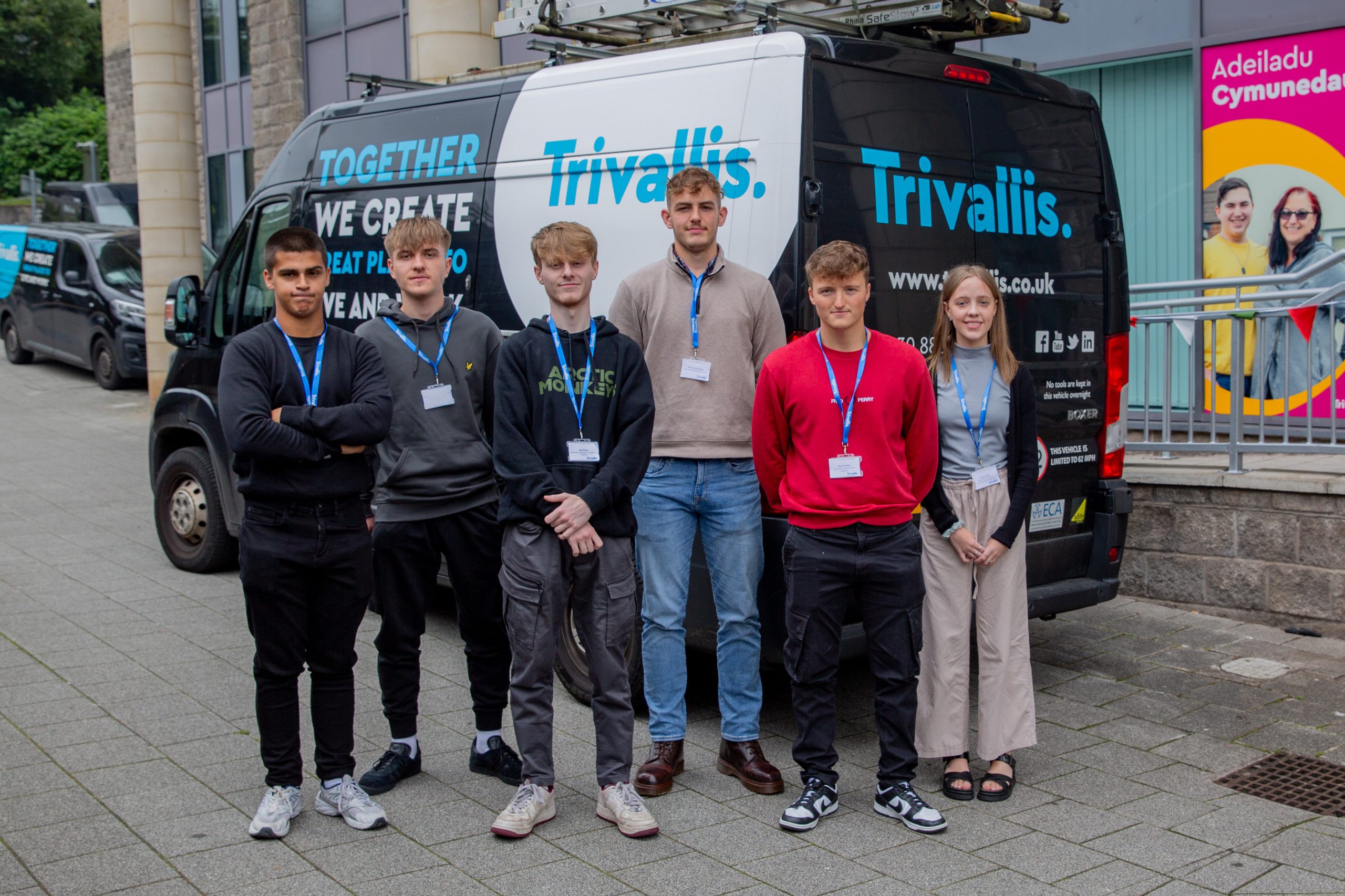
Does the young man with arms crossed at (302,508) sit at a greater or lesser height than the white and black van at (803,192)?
lesser

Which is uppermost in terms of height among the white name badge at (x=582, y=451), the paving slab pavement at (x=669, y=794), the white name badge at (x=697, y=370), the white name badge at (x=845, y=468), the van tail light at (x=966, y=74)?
the van tail light at (x=966, y=74)

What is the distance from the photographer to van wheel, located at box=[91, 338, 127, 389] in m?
16.5

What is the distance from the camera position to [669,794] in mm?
4480

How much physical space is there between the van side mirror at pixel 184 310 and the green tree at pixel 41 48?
130 feet

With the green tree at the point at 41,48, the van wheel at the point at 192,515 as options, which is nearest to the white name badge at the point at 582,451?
the van wheel at the point at 192,515

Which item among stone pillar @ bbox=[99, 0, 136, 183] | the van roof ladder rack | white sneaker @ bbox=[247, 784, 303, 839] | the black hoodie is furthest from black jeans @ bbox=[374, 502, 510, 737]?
stone pillar @ bbox=[99, 0, 136, 183]

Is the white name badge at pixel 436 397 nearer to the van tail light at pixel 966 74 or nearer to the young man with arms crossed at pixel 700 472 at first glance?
the young man with arms crossed at pixel 700 472

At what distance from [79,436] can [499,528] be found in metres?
10.3

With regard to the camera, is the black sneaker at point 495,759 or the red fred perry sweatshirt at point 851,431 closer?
the red fred perry sweatshirt at point 851,431

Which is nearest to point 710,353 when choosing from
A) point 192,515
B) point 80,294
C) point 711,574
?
point 711,574

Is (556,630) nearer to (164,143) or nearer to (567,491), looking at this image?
(567,491)

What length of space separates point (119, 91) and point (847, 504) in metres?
27.6

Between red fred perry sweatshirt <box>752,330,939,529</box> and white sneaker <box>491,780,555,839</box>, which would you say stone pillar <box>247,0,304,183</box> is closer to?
red fred perry sweatshirt <box>752,330,939,529</box>

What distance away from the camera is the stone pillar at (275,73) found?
18297 mm
